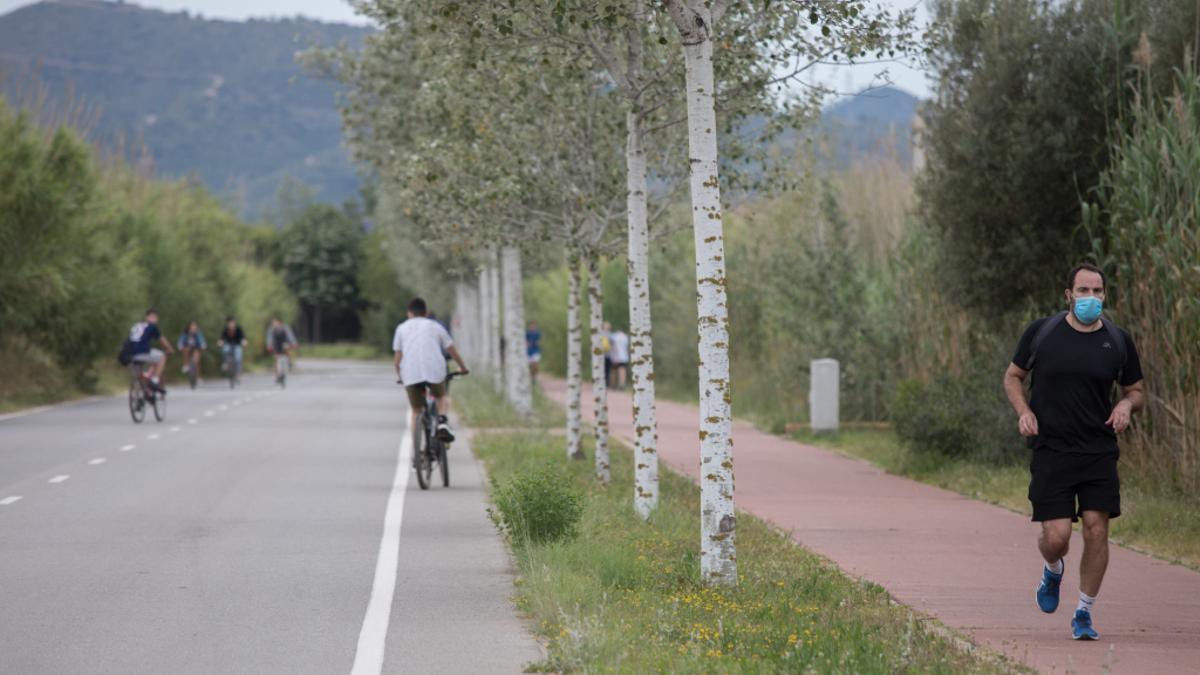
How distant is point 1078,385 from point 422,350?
33.5 ft

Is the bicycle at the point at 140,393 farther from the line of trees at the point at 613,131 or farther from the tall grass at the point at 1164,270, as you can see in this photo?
the tall grass at the point at 1164,270

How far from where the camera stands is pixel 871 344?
26.3m

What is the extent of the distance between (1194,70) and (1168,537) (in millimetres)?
5205

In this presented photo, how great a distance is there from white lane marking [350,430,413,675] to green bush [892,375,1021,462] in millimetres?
6004

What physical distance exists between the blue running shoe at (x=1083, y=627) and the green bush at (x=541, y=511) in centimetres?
405

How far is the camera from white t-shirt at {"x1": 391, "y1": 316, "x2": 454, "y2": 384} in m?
18.2

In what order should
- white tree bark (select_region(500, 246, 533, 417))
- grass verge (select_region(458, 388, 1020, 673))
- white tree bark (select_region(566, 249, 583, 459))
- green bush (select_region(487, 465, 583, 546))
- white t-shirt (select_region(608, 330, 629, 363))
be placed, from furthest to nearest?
1. white t-shirt (select_region(608, 330, 629, 363))
2. white tree bark (select_region(500, 246, 533, 417))
3. white tree bark (select_region(566, 249, 583, 459))
4. green bush (select_region(487, 465, 583, 546))
5. grass verge (select_region(458, 388, 1020, 673))

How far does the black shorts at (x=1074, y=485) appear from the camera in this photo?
29.6 feet

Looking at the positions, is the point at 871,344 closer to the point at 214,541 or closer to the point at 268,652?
the point at 214,541

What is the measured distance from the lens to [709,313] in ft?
33.4

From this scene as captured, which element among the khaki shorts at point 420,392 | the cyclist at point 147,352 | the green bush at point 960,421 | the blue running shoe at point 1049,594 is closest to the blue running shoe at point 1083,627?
the blue running shoe at point 1049,594

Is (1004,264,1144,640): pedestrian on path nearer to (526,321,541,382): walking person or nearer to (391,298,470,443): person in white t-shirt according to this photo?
(391,298,470,443): person in white t-shirt

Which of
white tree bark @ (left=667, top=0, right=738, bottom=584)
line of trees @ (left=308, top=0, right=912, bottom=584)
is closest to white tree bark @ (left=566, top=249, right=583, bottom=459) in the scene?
line of trees @ (left=308, top=0, right=912, bottom=584)

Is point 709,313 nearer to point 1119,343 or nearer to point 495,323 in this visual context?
point 1119,343
